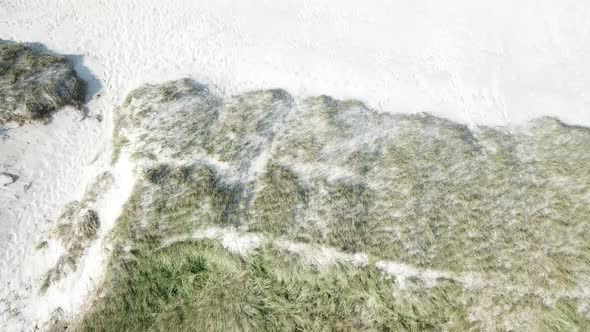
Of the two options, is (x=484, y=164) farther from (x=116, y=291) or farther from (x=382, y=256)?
(x=116, y=291)

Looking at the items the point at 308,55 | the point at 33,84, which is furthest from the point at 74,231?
the point at 308,55

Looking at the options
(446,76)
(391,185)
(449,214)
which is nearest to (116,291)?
(391,185)

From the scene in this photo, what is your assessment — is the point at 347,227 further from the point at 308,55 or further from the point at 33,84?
the point at 33,84

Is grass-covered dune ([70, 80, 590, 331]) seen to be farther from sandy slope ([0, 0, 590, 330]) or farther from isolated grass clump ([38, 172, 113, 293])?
sandy slope ([0, 0, 590, 330])

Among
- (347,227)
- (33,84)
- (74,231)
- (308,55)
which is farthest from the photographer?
(308,55)

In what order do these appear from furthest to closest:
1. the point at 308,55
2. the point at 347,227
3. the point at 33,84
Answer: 1. the point at 308,55
2. the point at 33,84
3. the point at 347,227

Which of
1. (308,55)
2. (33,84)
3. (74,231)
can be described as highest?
(308,55)

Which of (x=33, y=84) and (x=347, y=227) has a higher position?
(x=33, y=84)

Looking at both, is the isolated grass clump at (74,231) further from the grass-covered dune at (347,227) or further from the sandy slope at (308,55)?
the grass-covered dune at (347,227)
